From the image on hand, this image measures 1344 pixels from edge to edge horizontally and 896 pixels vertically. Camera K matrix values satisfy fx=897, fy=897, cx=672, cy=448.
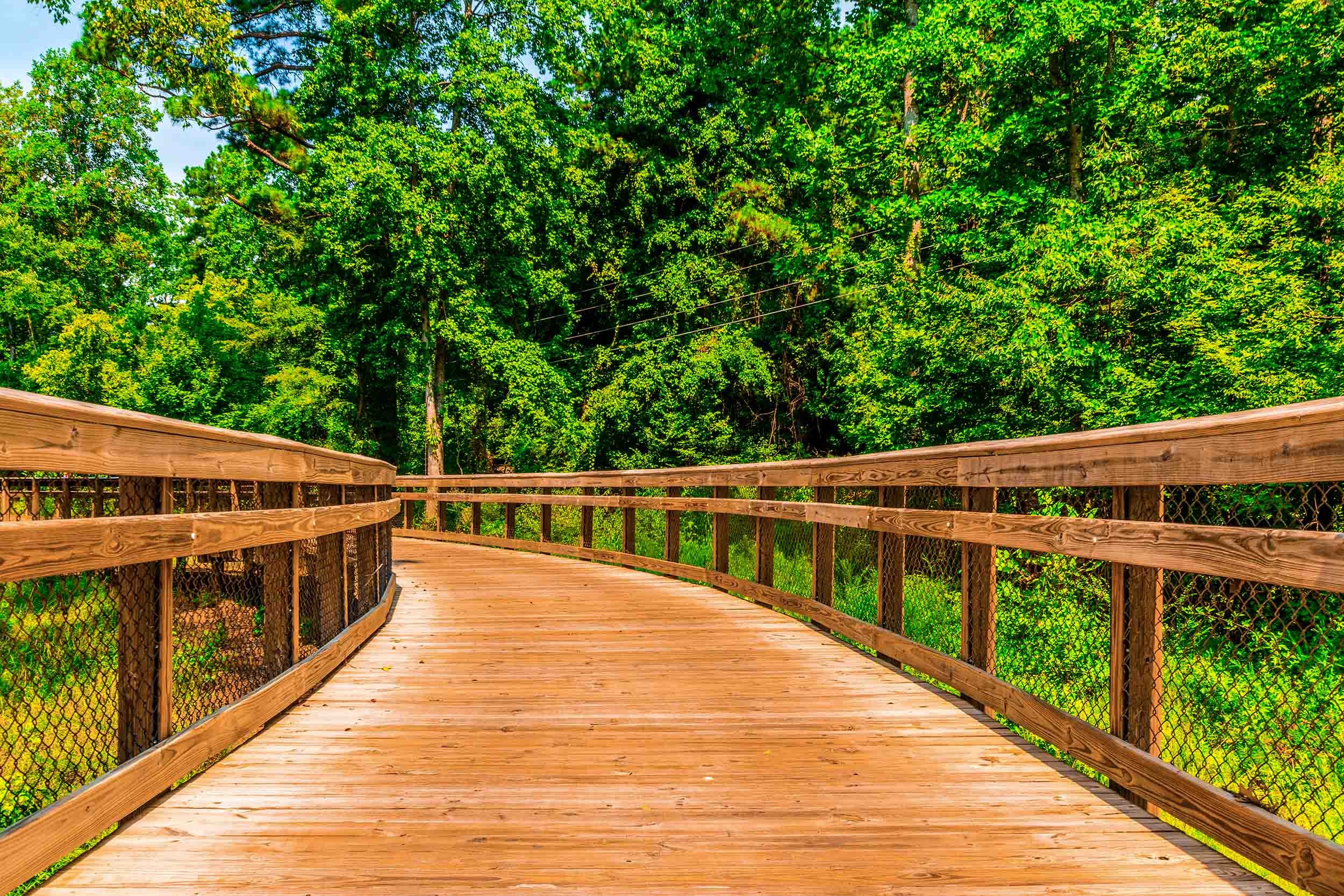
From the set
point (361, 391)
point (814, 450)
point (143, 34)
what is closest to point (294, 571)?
point (814, 450)

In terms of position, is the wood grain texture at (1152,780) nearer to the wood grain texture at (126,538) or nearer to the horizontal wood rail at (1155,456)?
the horizontal wood rail at (1155,456)

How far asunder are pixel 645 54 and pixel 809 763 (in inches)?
954

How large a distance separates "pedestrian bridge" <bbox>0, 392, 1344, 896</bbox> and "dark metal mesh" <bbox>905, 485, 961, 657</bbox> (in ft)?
2.95

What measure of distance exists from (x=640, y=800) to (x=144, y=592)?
1811mm

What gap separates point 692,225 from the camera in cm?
2453

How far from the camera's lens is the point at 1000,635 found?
8.50 metres

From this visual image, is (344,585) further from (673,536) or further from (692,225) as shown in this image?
(692,225)

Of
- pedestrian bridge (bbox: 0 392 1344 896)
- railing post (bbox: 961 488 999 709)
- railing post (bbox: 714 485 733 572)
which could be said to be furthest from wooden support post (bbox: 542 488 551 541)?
railing post (bbox: 961 488 999 709)

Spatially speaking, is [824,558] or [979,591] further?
[824,558]

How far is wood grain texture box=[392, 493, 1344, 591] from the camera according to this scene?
223 cm

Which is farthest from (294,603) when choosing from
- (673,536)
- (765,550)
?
(673,536)

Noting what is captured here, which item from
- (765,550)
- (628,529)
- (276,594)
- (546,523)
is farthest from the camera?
(546,523)

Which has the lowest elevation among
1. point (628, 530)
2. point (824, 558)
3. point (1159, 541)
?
point (628, 530)

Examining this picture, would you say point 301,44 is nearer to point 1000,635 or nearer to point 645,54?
point 645,54
